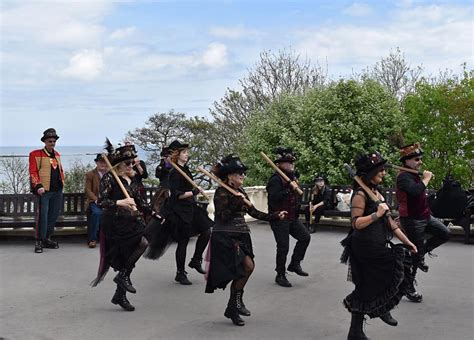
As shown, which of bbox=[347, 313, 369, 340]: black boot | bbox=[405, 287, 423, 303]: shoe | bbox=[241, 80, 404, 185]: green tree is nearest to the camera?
bbox=[347, 313, 369, 340]: black boot

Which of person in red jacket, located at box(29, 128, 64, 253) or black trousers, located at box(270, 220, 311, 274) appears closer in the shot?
black trousers, located at box(270, 220, 311, 274)

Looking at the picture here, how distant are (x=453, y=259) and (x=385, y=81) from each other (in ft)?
111

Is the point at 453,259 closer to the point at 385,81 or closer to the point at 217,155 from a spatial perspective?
the point at 217,155

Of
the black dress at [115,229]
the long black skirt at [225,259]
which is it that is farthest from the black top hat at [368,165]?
the black dress at [115,229]

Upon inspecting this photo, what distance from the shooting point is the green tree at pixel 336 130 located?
20.5 m

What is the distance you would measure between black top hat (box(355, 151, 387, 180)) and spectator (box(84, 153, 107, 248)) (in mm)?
6349

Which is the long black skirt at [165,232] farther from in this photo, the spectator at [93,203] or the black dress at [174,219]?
the spectator at [93,203]

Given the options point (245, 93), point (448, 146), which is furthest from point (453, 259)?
point (245, 93)

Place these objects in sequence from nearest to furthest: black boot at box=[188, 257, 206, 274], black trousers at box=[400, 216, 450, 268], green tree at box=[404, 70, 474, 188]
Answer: black trousers at box=[400, 216, 450, 268], black boot at box=[188, 257, 206, 274], green tree at box=[404, 70, 474, 188]

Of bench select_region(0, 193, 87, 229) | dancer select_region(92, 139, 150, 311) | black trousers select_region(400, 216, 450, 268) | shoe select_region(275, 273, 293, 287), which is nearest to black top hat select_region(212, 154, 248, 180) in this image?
dancer select_region(92, 139, 150, 311)

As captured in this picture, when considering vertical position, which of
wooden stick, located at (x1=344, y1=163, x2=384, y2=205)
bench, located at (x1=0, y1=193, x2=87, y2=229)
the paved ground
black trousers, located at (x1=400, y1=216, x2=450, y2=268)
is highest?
wooden stick, located at (x1=344, y1=163, x2=384, y2=205)

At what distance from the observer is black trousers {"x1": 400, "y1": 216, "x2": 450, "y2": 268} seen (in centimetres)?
838

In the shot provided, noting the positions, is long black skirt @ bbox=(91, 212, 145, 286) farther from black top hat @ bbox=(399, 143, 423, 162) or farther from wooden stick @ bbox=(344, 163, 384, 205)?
black top hat @ bbox=(399, 143, 423, 162)

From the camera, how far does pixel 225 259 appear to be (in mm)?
7145
